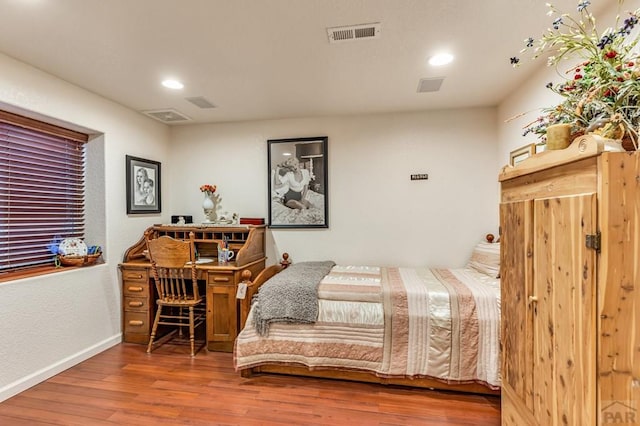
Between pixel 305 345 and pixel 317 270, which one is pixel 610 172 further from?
pixel 317 270

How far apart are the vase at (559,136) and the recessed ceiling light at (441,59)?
1.45m

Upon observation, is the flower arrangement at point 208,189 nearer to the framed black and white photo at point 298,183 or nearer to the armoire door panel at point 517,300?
the framed black and white photo at point 298,183

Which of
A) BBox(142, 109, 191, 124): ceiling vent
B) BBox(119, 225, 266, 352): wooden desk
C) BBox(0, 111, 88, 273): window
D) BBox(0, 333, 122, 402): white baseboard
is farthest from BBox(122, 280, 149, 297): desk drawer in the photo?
BBox(142, 109, 191, 124): ceiling vent

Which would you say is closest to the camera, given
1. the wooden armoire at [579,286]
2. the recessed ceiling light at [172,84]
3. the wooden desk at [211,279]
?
the wooden armoire at [579,286]

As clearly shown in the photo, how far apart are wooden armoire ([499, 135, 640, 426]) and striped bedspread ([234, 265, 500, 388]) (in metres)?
0.98

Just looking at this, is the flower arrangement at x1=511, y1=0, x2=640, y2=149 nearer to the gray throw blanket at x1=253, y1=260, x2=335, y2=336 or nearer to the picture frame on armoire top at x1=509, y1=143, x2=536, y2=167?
the picture frame on armoire top at x1=509, y1=143, x2=536, y2=167

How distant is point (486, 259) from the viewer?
3117 millimetres

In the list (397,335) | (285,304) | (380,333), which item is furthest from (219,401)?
(397,335)

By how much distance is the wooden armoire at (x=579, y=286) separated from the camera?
89 cm

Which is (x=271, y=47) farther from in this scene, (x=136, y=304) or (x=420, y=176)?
(x=136, y=304)

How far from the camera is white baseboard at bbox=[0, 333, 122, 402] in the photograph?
2.29 metres

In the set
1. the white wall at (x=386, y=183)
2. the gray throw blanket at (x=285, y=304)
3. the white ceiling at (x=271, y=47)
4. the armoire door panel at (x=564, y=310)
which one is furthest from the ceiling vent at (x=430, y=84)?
the gray throw blanket at (x=285, y=304)

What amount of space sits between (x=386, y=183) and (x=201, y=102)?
2.22 m

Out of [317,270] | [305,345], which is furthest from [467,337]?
[317,270]
